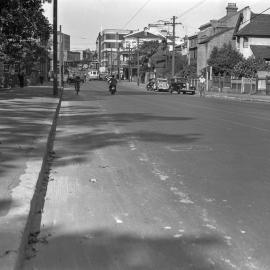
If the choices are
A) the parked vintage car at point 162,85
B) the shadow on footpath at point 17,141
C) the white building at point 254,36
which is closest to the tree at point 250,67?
the white building at point 254,36

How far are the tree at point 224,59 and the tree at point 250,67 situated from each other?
21.8 feet

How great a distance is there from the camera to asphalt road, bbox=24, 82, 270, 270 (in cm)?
493

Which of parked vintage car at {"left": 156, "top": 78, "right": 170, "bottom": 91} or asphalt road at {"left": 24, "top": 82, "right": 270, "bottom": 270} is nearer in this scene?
asphalt road at {"left": 24, "top": 82, "right": 270, "bottom": 270}

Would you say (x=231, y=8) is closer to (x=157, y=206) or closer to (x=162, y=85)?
(x=162, y=85)

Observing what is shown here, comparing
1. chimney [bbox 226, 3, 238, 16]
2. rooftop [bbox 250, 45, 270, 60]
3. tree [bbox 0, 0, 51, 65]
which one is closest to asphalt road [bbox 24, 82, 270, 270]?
tree [bbox 0, 0, 51, 65]

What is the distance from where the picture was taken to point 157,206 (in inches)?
263

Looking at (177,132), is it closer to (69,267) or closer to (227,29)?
(69,267)

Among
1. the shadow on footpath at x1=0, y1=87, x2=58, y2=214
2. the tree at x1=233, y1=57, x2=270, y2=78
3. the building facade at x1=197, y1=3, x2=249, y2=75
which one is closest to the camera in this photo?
the shadow on footpath at x1=0, y1=87, x2=58, y2=214

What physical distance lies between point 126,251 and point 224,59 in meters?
62.0

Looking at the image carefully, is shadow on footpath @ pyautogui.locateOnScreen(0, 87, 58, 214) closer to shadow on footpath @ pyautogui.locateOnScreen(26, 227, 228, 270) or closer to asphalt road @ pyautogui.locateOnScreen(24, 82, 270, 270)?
asphalt road @ pyautogui.locateOnScreen(24, 82, 270, 270)

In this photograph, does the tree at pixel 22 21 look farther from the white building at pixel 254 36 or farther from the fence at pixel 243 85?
the white building at pixel 254 36

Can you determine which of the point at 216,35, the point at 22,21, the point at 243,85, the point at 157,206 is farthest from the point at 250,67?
the point at 157,206

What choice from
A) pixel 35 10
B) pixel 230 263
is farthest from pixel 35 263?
pixel 35 10

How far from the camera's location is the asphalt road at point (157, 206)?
4.93 m
